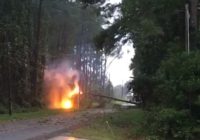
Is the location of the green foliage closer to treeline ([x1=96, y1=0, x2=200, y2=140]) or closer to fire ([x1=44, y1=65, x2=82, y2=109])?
treeline ([x1=96, y1=0, x2=200, y2=140])

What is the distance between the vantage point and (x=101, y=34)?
3509cm

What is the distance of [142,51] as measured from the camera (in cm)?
3134

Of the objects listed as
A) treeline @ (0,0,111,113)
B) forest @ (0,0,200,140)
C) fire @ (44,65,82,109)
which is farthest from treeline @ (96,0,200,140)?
fire @ (44,65,82,109)

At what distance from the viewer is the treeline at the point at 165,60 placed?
2039cm

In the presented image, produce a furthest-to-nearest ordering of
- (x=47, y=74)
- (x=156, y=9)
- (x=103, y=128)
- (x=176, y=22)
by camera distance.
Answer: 1. (x=47, y=74)
2. (x=176, y=22)
3. (x=156, y=9)
4. (x=103, y=128)

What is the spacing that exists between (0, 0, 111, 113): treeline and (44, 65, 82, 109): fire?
2018 millimetres

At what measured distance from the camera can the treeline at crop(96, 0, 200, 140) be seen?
20.4m

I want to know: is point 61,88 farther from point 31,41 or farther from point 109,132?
point 109,132

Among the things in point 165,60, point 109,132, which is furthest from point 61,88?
point 109,132

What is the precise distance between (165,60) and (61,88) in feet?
165

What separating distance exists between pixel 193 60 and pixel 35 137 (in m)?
6.92

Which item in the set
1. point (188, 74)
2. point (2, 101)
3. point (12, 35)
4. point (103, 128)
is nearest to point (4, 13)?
point (12, 35)

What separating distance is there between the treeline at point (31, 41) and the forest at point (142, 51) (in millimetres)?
102

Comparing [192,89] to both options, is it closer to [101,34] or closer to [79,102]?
[101,34]
